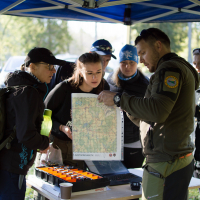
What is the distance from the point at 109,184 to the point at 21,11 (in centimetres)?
244

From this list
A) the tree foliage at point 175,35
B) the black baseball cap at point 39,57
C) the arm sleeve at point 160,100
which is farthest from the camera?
the tree foliage at point 175,35

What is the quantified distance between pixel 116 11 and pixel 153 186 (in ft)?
8.33

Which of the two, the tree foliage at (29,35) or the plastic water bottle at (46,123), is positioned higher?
the tree foliage at (29,35)

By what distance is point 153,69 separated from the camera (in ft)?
5.89

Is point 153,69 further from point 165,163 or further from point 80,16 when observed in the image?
point 80,16

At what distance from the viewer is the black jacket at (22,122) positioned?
67.8 inches

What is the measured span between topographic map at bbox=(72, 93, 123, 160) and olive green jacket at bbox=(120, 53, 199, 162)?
38 cm

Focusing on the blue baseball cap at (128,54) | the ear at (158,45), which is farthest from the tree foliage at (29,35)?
the ear at (158,45)

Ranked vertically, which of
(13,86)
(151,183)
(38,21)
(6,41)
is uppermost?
(38,21)

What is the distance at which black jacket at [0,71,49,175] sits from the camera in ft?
5.65

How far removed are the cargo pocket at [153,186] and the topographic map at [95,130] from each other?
0.39m

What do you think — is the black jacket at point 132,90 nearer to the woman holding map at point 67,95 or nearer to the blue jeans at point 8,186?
the woman holding map at point 67,95

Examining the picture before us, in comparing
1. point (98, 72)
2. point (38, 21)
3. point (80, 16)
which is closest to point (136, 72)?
point (98, 72)

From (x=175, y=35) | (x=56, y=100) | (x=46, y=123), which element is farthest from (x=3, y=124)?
(x=175, y=35)
